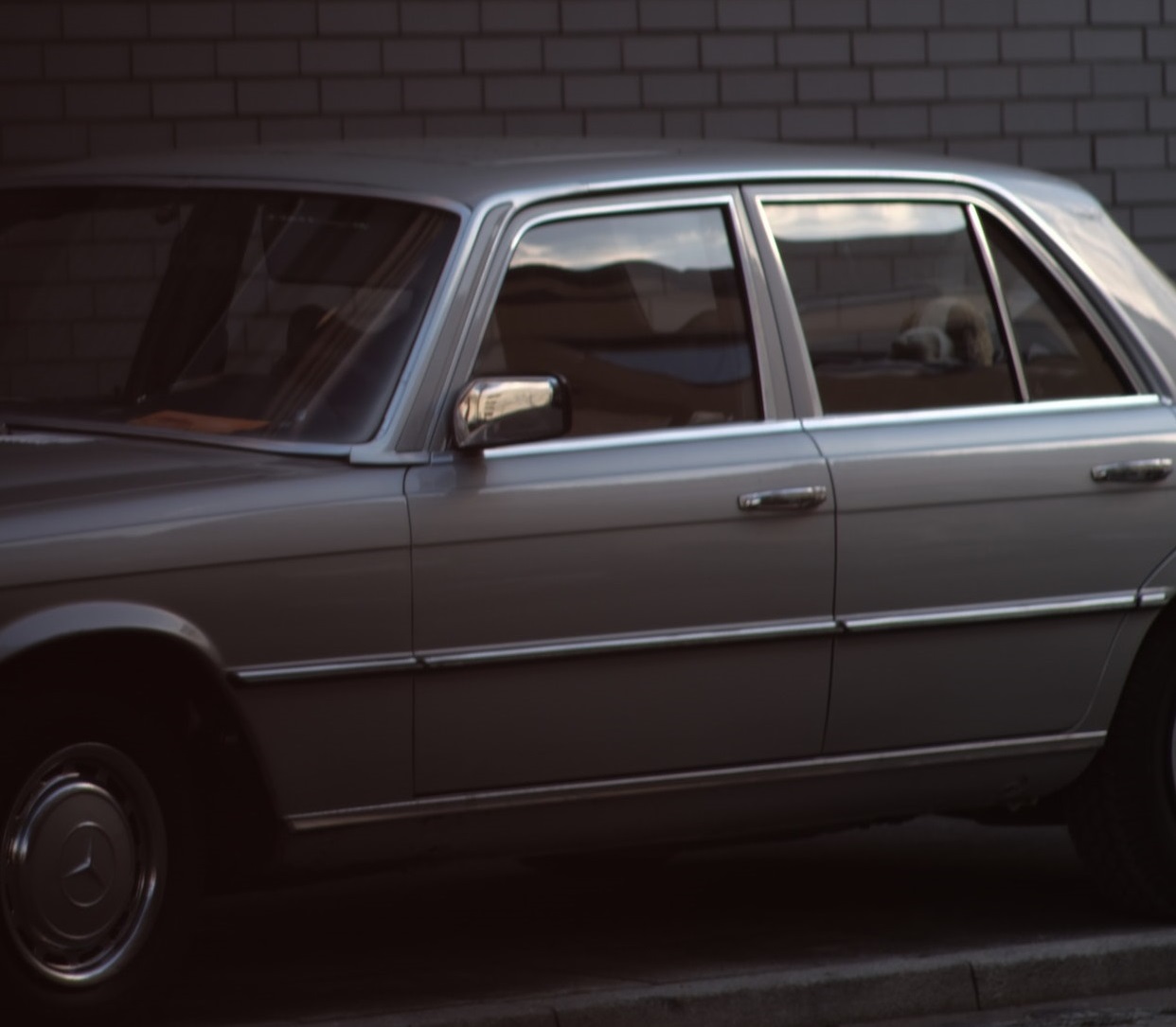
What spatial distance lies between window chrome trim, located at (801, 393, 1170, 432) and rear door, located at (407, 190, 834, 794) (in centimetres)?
12

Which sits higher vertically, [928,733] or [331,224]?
[331,224]

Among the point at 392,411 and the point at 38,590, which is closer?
the point at 38,590

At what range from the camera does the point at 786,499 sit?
610 centimetres

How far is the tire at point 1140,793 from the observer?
675 cm

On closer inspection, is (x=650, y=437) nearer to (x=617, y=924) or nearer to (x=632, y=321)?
(x=632, y=321)

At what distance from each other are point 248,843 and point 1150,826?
7.37ft

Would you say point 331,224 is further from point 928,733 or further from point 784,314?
point 928,733

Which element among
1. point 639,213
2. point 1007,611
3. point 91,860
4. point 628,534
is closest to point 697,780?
point 628,534

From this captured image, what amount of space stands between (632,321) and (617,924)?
5.37ft

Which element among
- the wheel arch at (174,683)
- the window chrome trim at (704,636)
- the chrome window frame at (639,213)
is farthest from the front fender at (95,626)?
the chrome window frame at (639,213)

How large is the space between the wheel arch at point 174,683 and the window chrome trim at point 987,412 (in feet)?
4.78

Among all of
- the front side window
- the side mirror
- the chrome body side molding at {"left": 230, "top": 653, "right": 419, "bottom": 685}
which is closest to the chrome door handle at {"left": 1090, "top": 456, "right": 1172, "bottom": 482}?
the front side window

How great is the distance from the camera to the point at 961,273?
6.72 m

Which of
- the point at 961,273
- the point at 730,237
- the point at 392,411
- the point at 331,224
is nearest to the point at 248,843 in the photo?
the point at 392,411
